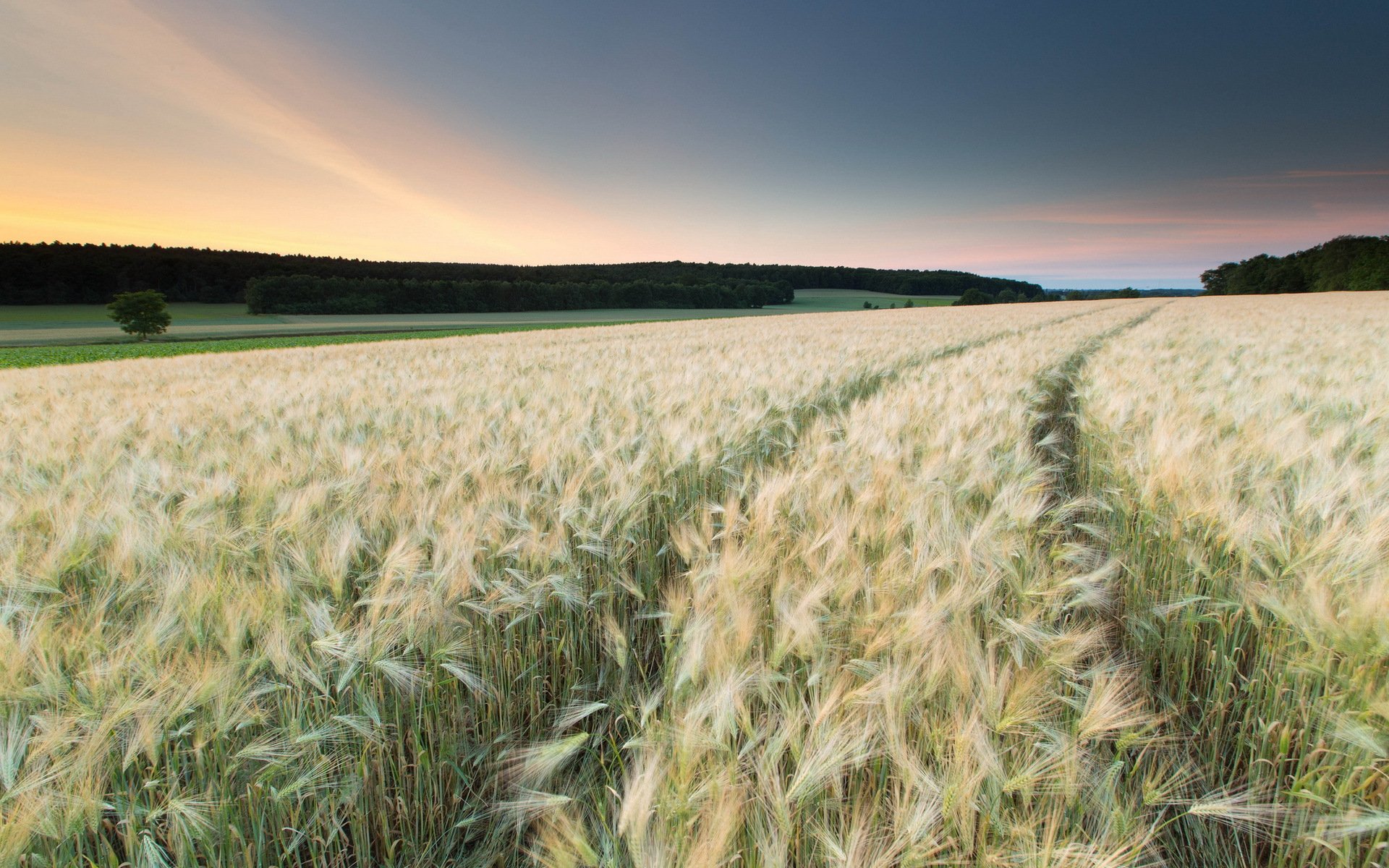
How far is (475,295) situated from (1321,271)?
343 ft

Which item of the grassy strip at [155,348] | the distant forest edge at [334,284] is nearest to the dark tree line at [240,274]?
the distant forest edge at [334,284]

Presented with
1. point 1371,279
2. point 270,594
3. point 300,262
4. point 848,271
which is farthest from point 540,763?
point 848,271

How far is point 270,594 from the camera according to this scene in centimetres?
145

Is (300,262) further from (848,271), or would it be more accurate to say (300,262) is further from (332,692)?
(332,692)

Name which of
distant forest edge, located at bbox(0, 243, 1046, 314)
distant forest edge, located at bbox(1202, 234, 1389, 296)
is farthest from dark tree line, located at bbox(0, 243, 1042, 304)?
distant forest edge, located at bbox(1202, 234, 1389, 296)

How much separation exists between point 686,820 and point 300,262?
340 feet

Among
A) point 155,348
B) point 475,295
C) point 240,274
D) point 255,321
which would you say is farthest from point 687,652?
point 240,274

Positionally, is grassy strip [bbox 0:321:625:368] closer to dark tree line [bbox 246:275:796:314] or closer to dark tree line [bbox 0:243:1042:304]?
dark tree line [bbox 246:275:796:314]

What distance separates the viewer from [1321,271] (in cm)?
7019

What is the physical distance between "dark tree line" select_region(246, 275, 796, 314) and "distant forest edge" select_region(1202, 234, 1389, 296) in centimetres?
6170

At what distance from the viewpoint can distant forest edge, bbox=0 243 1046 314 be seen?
217 feet

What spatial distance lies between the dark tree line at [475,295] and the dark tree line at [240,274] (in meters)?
2.60

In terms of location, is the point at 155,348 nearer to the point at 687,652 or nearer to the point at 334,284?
the point at 334,284

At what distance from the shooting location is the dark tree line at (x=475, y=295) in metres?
64.9
